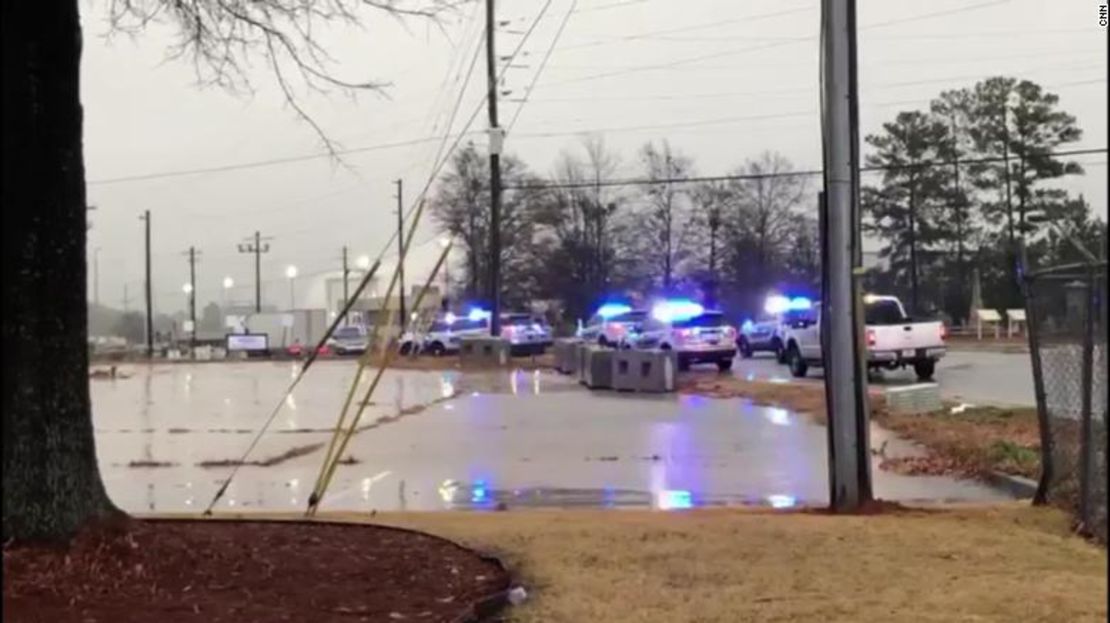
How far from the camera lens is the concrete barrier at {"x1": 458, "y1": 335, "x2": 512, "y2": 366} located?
38.5 m

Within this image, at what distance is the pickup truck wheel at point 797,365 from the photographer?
2812 cm

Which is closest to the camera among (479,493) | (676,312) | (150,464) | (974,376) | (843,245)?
(843,245)

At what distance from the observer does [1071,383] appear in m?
8.38

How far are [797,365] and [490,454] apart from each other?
618 inches

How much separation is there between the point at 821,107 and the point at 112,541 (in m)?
6.30

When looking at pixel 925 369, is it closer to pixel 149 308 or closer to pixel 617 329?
pixel 617 329

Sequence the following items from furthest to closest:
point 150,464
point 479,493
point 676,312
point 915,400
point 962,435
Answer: point 676,312 → point 915,400 → point 150,464 → point 962,435 → point 479,493

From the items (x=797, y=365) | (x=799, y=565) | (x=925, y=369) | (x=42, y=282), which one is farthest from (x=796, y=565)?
(x=797, y=365)

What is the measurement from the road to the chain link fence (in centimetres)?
1006

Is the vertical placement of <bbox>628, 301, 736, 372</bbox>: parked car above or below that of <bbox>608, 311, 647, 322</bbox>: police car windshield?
below

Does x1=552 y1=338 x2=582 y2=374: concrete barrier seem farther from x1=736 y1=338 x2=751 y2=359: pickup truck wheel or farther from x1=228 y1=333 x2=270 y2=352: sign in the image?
x1=228 y1=333 x2=270 y2=352: sign

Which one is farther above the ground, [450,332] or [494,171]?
[494,171]

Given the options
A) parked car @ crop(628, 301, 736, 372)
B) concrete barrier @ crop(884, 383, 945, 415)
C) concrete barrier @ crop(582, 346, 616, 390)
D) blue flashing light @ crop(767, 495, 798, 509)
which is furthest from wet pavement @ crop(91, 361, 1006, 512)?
parked car @ crop(628, 301, 736, 372)

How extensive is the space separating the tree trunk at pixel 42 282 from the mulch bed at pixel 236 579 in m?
0.27
